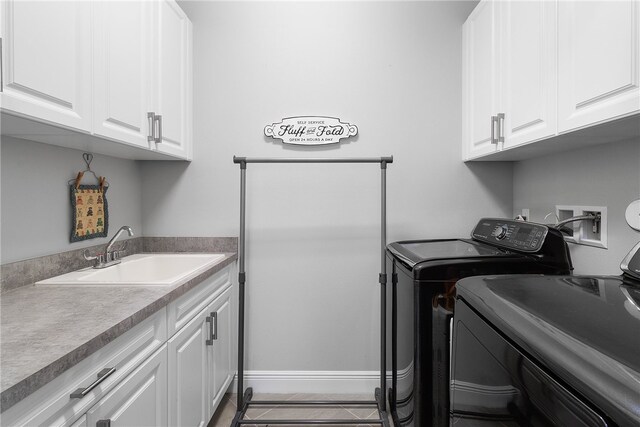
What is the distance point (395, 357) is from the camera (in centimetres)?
169

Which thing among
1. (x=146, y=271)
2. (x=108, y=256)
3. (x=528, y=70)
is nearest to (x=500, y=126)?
(x=528, y=70)

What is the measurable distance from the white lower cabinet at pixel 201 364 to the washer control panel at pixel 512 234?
144 cm

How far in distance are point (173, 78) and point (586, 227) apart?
7.47 ft

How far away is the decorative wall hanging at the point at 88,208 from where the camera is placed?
1561 mm

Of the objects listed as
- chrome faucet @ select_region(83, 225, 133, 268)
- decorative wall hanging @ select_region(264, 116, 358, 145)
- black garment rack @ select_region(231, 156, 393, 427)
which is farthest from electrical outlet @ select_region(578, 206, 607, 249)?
chrome faucet @ select_region(83, 225, 133, 268)

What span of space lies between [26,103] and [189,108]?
1198mm

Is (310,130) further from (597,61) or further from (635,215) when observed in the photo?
(635,215)

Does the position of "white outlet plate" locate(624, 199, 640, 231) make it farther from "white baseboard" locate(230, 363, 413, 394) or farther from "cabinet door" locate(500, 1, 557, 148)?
"white baseboard" locate(230, 363, 413, 394)

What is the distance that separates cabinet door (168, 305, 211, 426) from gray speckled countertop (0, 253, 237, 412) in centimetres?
22

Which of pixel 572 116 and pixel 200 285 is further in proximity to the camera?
pixel 200 285

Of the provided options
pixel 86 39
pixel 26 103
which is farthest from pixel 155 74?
pixel 26 103

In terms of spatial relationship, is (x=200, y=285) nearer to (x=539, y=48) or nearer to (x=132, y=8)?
(x=132, y=8)

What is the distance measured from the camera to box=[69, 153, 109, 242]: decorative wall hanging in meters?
1.56

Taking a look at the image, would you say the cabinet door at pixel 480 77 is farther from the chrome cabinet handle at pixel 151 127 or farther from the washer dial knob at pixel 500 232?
the chrome cabinet handle at pixel 151 127
